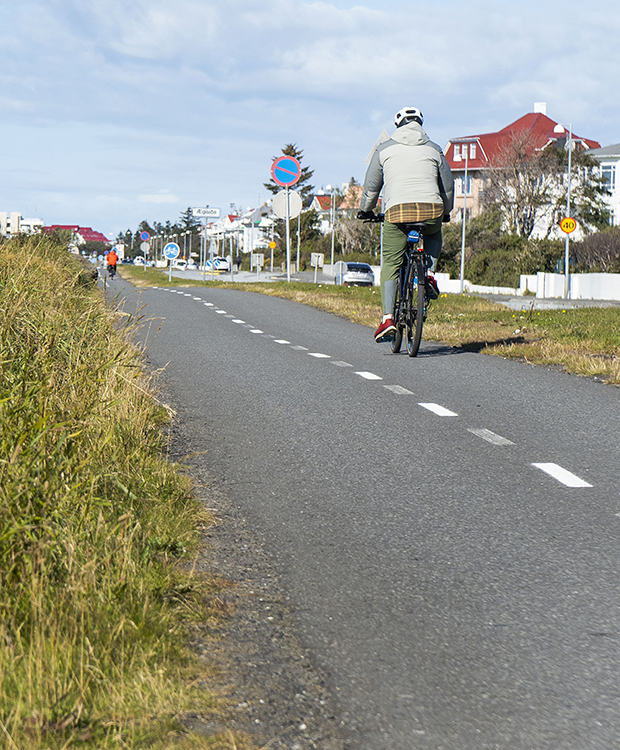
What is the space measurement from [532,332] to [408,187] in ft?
15.4

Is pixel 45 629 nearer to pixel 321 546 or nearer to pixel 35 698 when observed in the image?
pixel 35 698

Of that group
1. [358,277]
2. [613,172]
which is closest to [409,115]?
[358,277]

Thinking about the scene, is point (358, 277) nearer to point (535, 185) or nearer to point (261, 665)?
point (535, 185)

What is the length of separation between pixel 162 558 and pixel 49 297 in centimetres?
487

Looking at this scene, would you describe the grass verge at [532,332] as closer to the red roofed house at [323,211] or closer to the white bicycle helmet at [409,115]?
the white bicycle helmet at [409,115]

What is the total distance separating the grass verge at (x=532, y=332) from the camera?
35.5 ft

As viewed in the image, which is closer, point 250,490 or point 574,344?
point 250,490

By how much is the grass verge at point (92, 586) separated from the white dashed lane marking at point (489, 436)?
86.1 inches

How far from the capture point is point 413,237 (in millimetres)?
10203

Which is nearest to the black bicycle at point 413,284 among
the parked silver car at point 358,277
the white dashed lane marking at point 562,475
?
the white dashed lane marking at point 562,475

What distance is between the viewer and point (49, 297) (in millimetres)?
8078

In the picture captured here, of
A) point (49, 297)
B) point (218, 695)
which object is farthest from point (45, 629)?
point (49, 297)

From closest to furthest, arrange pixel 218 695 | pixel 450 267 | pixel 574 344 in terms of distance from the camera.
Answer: pixel 218 695, pixel 574 344, pixel 450 267

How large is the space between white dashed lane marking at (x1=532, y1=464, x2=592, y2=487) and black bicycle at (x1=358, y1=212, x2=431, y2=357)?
183 inches
